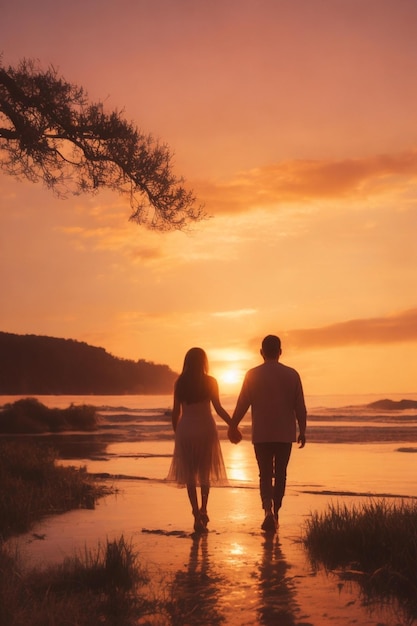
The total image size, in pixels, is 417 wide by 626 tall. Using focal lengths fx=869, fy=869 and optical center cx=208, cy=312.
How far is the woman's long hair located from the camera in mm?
10883

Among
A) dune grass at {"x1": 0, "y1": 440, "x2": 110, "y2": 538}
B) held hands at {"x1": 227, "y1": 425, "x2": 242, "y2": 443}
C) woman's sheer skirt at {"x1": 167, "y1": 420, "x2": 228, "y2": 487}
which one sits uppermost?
held hands at {"x1": 227, "y1": 425, "x2": 242, "y2": 443}

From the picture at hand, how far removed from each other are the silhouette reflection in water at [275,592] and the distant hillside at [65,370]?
202ft

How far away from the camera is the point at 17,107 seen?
14508 mm

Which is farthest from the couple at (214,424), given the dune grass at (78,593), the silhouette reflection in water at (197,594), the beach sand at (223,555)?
the dune grass at (78,593)

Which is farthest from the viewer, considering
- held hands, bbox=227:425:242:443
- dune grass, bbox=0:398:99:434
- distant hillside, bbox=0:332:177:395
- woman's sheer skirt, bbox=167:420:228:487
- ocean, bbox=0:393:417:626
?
distant hillside, bbox=0:332:177:395

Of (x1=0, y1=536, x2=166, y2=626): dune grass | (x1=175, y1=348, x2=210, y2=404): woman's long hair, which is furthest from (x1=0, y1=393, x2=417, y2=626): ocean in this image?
(x1=175, y1=348, x2=210, y2=404): woman's long hair

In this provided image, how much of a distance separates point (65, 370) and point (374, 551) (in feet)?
222

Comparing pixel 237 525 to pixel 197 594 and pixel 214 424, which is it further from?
pixel 197 594

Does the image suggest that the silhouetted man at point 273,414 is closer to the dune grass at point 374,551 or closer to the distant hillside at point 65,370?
the dune grass at point 374,551

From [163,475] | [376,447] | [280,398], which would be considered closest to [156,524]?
[280,398]

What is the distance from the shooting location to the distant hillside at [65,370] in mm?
69812

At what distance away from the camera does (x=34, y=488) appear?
13.0 metres

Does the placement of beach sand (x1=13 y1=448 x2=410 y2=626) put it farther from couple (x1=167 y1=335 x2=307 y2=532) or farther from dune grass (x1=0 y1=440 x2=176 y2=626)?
couple (x1=167 y1=335 x2=307 y2=532)

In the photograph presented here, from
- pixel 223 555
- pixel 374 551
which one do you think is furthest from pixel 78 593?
pixel 374 551
